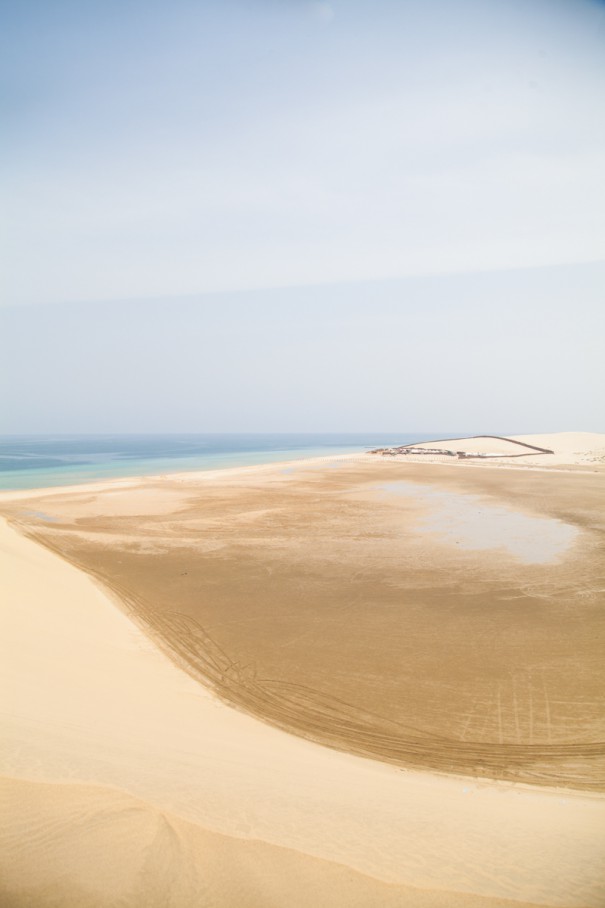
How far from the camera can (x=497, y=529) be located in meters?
19.2

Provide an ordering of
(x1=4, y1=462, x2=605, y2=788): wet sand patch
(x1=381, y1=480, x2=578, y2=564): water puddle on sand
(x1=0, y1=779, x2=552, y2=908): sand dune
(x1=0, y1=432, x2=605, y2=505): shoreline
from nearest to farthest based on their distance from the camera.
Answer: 1. (x1=0, y1=779, x2=552, y2=908): sand dune
2. (x1=4, y1=462, x2=605, y2=788): wet sand patch
3. (x1=381, y1=480, x2=578, y2=564): water puddle on sand
4. (x1=0, y1=432, x2=605, y2=505): shoreline

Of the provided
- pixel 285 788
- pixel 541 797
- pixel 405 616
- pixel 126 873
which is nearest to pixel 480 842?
pixel 541 797

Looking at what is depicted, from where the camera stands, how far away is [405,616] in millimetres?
10547

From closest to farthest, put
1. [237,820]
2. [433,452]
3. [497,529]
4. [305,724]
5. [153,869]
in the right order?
1. [153,869]
2. [237,820]
3. [305,724]
4. [497,529]
5. [433,452]

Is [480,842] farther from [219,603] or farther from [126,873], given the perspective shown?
[219,603]

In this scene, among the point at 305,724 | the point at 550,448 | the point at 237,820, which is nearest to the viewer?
Answer: the point at 237,820

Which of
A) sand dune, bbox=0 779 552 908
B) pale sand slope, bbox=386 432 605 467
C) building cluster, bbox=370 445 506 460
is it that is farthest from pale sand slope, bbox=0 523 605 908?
building cluster, bbox=370 445 506 460

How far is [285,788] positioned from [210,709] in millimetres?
2160

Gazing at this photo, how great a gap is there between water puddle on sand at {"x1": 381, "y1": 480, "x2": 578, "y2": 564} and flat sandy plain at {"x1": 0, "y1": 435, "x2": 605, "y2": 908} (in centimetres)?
31

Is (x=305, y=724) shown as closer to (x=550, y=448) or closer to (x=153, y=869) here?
(x=153, y=869)

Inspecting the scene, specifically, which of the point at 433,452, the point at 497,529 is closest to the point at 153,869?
the point at 497,529

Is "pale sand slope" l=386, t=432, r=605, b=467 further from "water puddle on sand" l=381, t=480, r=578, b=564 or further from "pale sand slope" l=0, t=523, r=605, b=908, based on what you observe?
"pale sand slope" l=0, t=523, r=605, b=908

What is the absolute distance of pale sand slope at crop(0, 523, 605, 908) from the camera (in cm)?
372

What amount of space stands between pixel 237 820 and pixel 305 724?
2.34 m
